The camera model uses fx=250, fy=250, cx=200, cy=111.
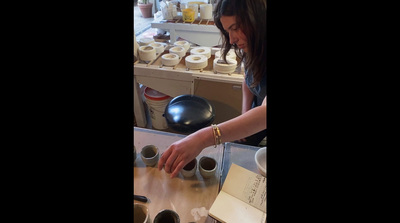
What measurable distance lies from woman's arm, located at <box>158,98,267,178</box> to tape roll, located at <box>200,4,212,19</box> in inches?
74.8

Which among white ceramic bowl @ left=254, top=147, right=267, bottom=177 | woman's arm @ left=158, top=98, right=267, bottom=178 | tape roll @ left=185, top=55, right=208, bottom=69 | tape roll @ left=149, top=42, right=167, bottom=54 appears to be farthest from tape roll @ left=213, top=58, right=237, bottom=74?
white ceramic bowl @ left=254, top=147, right=267, bottom=177

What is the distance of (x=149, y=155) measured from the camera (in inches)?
39.5

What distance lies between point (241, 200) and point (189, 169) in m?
0.22

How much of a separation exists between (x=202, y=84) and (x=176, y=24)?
0.80 meters

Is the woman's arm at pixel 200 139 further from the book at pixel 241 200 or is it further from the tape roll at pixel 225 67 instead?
the tape roll at pixel 225 67

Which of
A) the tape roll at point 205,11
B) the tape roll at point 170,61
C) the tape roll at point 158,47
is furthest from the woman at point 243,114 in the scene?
the tape roll at point 205,11

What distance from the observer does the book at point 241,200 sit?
0.75 meters

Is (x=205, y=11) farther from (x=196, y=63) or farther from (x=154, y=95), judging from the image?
(x=154, y=95)

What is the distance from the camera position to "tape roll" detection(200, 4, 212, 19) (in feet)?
8.43

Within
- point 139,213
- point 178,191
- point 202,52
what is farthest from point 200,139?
point 202,52
